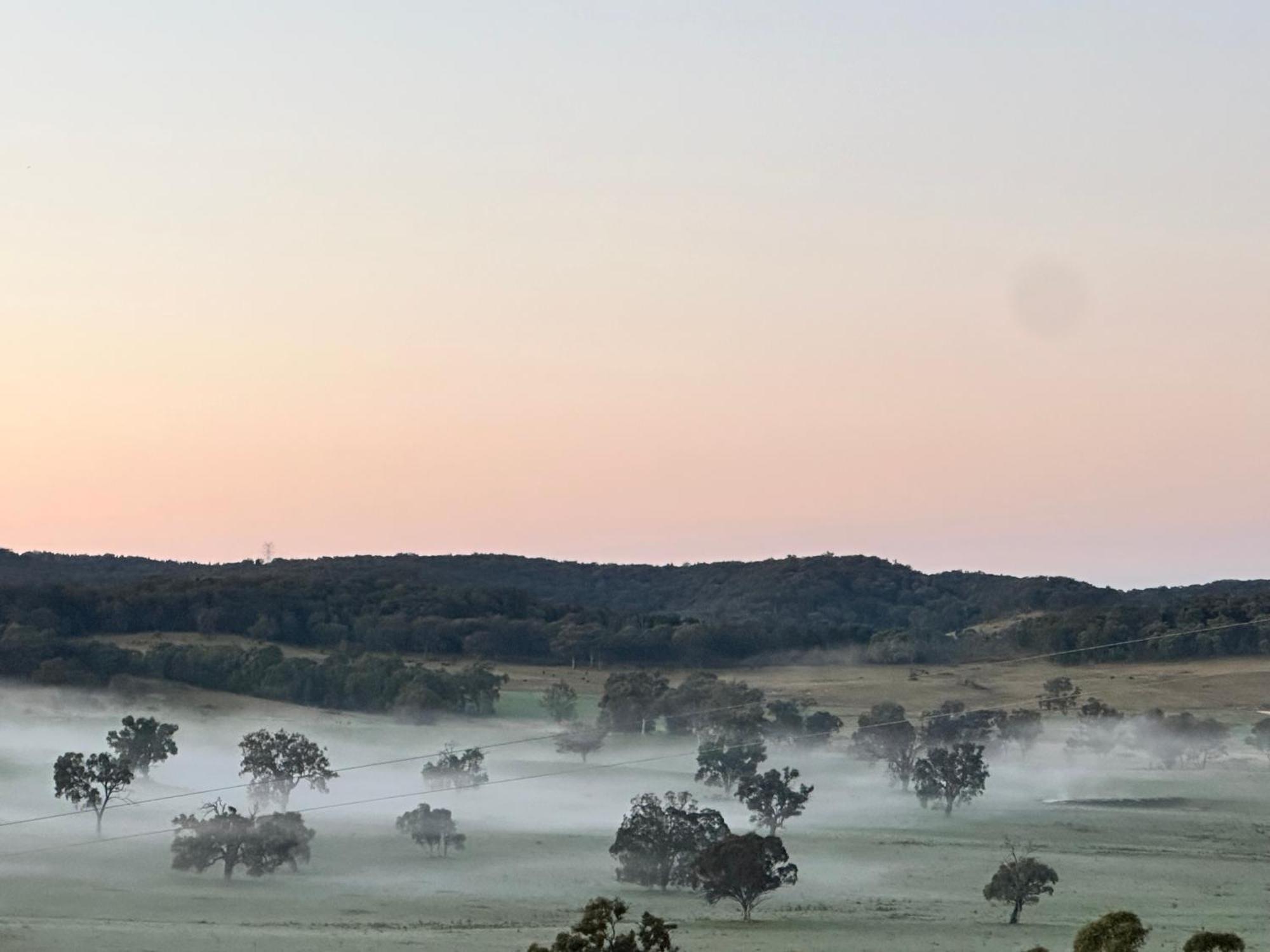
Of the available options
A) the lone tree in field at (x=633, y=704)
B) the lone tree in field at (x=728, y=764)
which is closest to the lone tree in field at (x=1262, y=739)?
the lone tree in field at (x=728, y=764)

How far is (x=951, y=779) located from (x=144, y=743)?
144 ft

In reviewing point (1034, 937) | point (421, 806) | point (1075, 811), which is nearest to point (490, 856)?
point (421, 806)

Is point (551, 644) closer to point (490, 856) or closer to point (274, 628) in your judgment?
point (274, 628)

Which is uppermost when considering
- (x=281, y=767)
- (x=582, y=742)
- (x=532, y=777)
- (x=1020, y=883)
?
(x=582, y=742)

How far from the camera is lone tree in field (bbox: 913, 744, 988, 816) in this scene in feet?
334

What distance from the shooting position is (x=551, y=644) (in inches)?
7495

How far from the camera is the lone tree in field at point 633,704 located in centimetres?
13675

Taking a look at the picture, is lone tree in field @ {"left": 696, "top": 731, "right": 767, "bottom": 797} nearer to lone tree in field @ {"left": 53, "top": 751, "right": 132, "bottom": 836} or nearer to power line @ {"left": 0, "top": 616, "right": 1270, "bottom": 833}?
power line @ {"left": 0, "top": 616, "right": 1270, "bottom": 833}

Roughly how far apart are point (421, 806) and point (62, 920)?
88.0ft

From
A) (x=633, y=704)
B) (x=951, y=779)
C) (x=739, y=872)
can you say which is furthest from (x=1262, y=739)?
(x=739, y=872)

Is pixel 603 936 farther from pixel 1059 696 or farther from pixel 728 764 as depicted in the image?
pixel 1059 696

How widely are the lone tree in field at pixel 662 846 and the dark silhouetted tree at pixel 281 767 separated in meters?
27.5

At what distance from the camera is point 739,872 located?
64.9 m

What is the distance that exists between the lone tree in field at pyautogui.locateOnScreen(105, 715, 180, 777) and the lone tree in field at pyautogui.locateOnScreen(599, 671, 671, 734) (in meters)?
38.5
